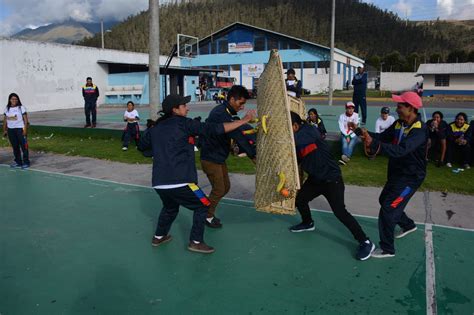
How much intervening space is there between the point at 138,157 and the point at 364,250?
7667 millimetres

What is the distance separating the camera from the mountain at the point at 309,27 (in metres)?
82.8

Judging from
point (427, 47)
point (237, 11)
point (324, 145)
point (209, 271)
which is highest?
point (237, 11)

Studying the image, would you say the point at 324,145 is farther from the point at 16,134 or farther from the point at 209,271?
the point at 16,134

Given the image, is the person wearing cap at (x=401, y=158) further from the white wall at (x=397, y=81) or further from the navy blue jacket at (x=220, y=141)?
the white wall at (x=397, y=81)

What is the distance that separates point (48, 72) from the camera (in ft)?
94.3

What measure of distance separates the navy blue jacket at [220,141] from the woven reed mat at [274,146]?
0.39 m

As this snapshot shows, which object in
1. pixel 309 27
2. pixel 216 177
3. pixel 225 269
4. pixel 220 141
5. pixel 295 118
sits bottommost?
pixel 225 269

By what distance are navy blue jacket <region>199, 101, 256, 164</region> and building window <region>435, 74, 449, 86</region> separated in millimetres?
41334

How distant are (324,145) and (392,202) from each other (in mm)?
929

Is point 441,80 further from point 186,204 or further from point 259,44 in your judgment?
point 186,204

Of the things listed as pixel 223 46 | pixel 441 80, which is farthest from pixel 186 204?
pixel 223 46

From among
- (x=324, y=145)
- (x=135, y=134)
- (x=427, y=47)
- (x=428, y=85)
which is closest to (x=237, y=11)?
(x=427, y=47)

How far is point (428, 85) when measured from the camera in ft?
136

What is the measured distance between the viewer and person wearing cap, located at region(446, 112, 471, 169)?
863 cm
